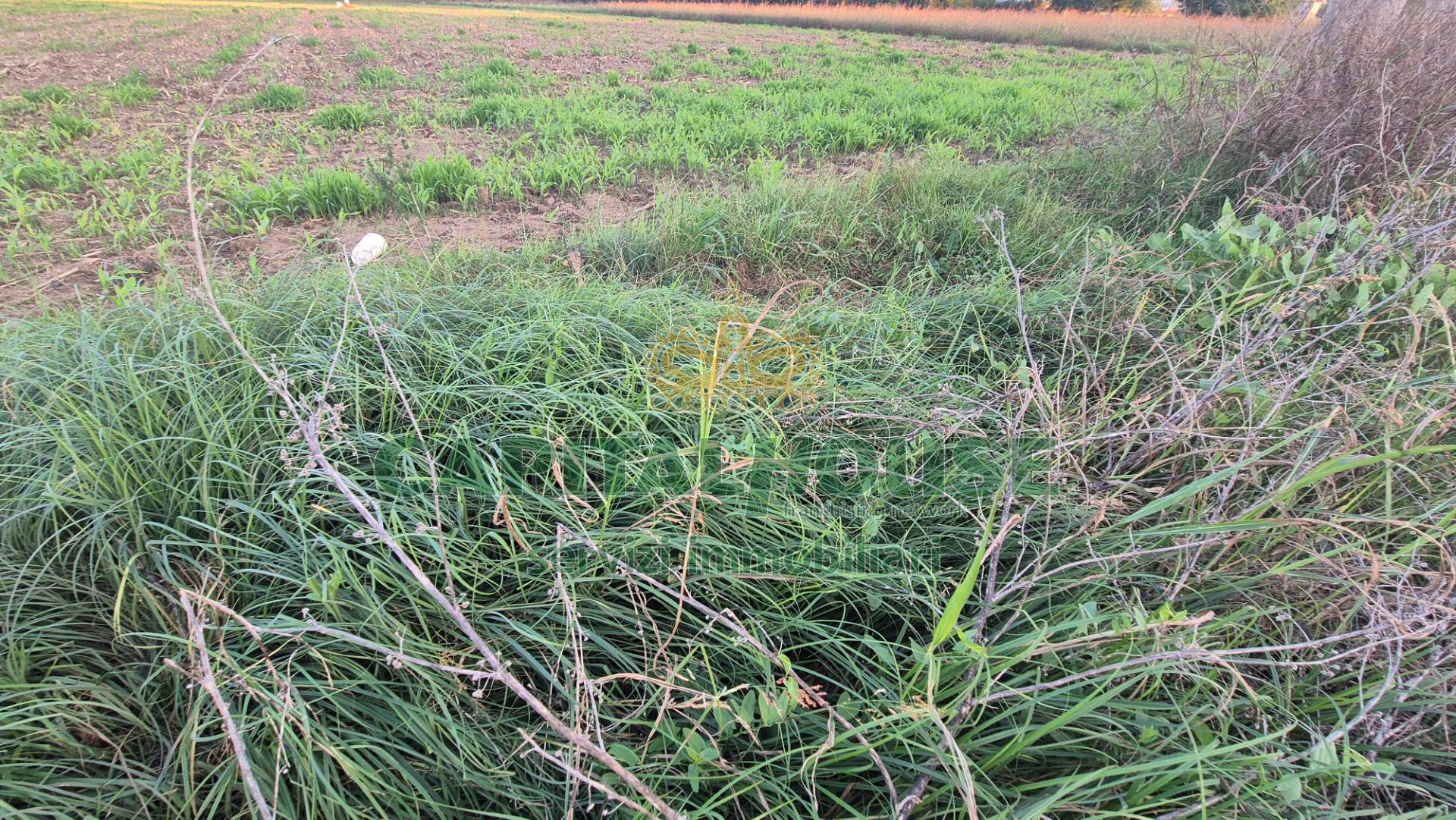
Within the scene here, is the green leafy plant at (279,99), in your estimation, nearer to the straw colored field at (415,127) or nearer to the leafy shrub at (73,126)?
the straw colored field at (415,127)

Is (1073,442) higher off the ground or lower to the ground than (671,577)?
higher

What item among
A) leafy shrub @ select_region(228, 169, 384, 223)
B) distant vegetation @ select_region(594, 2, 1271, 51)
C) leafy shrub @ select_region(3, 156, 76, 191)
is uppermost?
distant vegetation @ select_region(594, 2, 1271, 51)

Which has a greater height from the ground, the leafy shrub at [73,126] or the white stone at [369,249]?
the white stone at [369,249]

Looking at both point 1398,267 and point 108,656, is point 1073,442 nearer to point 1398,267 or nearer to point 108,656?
point 1398,267

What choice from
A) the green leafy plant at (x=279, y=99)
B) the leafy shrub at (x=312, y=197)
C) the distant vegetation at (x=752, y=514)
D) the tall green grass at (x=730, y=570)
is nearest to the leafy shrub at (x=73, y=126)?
the green leafy plant at (x=279, y=99)

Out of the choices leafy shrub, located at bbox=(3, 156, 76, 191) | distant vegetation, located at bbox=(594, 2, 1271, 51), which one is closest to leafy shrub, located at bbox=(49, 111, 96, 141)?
leafy shrub, located at bbox=(3, 156, 76, 191)

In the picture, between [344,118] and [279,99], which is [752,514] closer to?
[344,118]

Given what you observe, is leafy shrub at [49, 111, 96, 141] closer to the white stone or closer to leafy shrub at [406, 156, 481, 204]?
leafy shrub at [406, 156, 481, 204]

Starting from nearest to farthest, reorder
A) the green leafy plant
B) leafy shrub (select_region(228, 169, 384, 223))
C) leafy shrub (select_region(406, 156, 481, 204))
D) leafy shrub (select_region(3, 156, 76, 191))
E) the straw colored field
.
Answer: the straw colored field → leafy shrub (select_region(228, 169, 384, 223)) → leafy shrub (select_region(3, 156, 76, 191)) → leafy shrub (select_region(406, 156, 481, 204)) → the green leafy plant

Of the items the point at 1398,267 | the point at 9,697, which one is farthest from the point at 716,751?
the point at 1398,267

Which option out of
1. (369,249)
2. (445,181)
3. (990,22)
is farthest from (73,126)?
(990,22)

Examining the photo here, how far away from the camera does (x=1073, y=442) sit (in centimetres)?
139

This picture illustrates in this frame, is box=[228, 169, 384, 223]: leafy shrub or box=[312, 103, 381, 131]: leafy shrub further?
box=[312, 103, 381, 131]: leafy shrub

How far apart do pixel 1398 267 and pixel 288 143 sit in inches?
261
